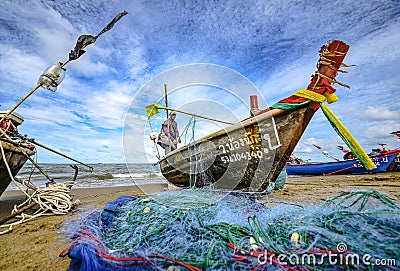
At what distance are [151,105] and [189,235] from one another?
573 cm

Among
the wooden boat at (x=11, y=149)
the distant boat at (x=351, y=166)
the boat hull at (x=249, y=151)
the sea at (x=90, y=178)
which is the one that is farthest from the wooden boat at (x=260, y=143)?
the distant boat at (x=351, y=166)

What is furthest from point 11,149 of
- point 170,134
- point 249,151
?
point 170,134

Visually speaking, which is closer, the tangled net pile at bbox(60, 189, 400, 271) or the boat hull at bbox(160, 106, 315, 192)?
the tangled net pile at bbox(60, 189, 400, 271)

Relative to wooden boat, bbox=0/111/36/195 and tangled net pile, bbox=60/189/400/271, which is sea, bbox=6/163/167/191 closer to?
wooden boat, bbox=0/111/36/195

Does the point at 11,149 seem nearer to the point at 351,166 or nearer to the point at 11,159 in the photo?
the point at 11,159

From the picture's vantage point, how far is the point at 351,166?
1082 cm

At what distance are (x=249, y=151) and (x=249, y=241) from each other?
2186 mm

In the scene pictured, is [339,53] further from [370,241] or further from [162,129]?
[162,129]

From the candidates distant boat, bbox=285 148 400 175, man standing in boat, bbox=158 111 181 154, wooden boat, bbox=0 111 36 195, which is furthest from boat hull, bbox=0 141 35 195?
distant boat, bbox=285 148 400 175

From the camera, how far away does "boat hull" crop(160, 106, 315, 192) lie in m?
3.35

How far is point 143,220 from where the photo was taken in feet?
6.86

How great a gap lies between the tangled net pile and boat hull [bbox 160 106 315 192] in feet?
4.69

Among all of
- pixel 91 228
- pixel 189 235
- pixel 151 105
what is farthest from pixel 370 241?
pixel 151 105

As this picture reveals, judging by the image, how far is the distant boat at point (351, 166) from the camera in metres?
9.99
